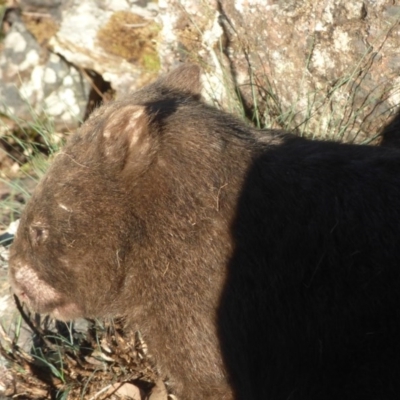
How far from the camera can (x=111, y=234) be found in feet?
13.1

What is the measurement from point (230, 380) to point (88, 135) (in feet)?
4.75

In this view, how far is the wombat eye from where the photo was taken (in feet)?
13.5

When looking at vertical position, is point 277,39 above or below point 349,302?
above

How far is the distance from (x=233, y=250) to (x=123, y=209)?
0.59 meters

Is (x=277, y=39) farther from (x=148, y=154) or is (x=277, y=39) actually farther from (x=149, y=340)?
(x=149, y=340)

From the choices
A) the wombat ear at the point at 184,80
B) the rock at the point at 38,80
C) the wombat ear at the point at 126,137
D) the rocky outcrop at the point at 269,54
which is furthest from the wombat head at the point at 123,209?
the rock at the point at 38,80

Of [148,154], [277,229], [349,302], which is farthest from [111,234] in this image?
[349,302]

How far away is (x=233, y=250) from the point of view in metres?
3.82

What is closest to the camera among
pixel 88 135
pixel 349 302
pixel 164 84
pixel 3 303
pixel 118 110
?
pixel 349 302

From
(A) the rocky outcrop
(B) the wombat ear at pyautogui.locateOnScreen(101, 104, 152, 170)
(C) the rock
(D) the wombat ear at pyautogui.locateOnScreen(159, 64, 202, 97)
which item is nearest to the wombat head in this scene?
(B) the wombat ear at pyautogui.locateOnScreen(101, 104, 152, 170)

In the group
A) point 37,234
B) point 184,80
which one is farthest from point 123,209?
point 184,80

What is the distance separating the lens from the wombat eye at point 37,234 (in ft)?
13.5

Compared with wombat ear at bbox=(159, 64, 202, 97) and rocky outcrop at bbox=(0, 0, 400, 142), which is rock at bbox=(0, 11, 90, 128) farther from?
wombat ear at bbox=(159, 64, 202, 97)

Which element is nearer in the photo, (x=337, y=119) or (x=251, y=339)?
(x=251, y=339)
